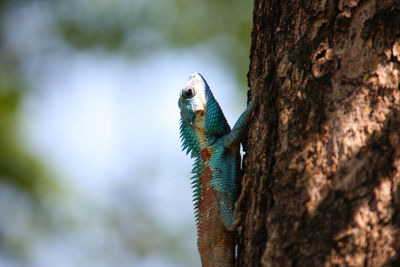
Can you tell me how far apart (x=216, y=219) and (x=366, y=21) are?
2183mm

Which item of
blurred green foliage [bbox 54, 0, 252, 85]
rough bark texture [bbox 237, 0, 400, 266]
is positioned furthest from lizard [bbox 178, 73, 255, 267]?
blurred green foliage [bbox 54, 0, 252, 85]

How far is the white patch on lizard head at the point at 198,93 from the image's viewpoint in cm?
532

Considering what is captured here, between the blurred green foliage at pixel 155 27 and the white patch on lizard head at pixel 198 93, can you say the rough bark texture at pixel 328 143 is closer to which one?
the white patch on lizard head at pixel 198 93

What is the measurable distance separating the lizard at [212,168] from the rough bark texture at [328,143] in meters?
0.65

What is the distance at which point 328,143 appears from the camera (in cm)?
297

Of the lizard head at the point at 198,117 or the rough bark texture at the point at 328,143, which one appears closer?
the rough bark texture at the point at 328,143

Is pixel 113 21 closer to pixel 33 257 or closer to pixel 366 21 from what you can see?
pixel 33 257

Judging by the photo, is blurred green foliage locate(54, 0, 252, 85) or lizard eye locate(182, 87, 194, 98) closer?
lizard eye locate(182, 87, 194, 98)

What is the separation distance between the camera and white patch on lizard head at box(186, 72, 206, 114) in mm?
5316

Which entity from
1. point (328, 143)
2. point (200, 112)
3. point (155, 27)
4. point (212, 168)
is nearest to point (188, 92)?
point (200, 112)

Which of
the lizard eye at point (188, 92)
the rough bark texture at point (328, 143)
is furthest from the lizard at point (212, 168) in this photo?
the rough bark texture at point (328, 143)

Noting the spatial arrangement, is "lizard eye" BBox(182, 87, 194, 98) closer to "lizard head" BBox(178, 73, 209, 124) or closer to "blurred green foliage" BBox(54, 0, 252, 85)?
"lizard head" BBox(178, 73, 209, 124)

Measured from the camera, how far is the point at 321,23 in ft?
11.0

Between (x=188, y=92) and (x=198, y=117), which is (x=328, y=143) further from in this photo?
(x=188, y=92)
